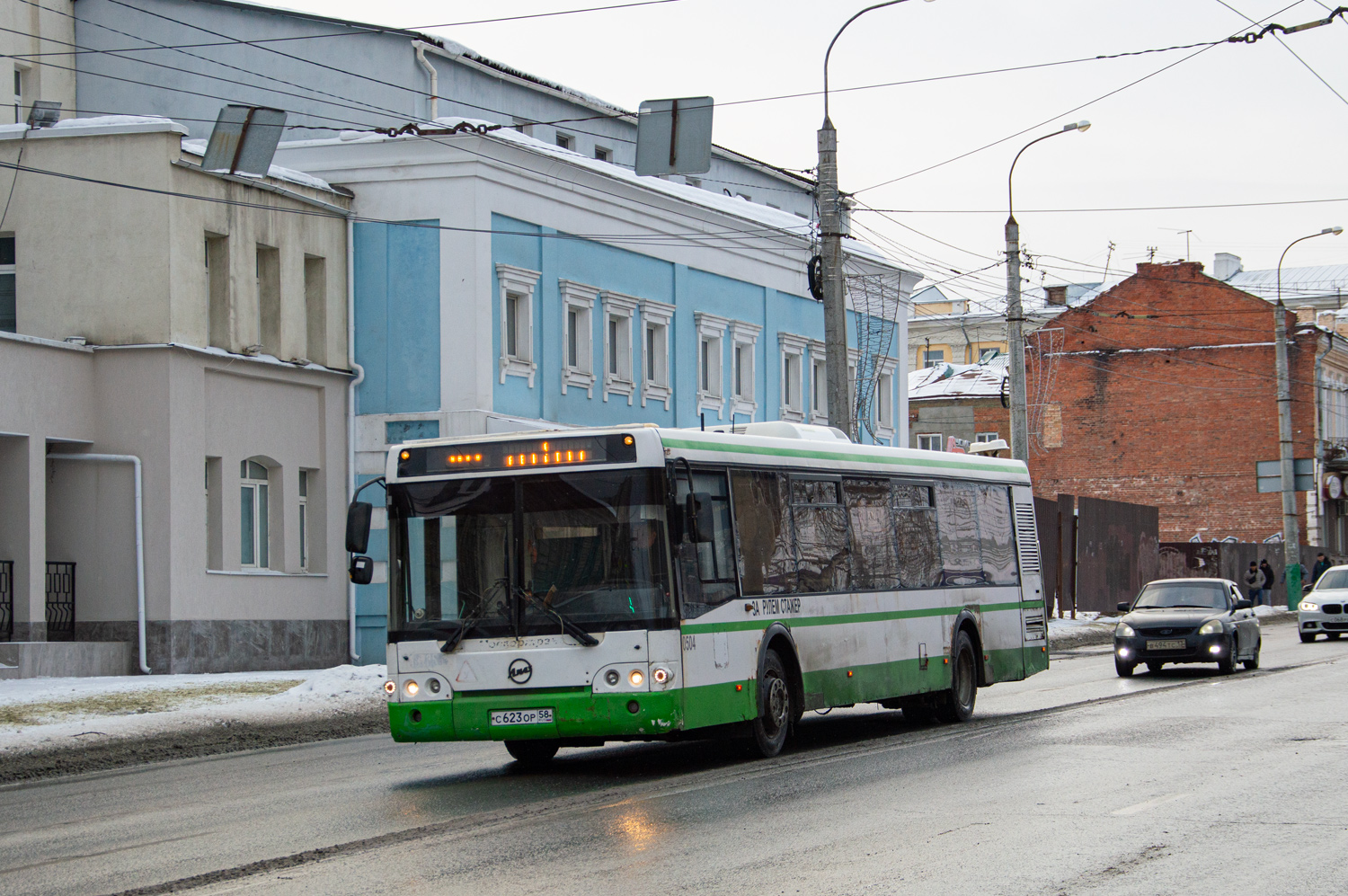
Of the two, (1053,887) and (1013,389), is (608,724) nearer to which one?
(1053,887)

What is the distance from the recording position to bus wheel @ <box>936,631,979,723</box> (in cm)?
1730

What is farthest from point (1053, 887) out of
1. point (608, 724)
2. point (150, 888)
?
point (608, 724)

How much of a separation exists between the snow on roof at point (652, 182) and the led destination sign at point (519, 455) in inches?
535

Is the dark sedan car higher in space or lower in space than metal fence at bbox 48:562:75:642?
lower

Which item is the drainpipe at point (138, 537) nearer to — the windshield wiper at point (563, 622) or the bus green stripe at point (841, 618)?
the bus green stripe at point (841, 618)

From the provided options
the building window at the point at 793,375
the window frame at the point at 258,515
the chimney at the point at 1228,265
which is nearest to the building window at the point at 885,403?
the building window at the point at 793,375

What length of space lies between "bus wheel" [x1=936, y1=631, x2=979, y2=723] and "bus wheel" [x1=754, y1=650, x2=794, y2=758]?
3520mm

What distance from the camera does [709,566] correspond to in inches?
518

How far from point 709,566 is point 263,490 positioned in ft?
51.5

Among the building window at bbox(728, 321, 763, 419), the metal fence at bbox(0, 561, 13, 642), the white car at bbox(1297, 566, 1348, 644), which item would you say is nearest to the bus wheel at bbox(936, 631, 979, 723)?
the metal fence at bbox(0, 561, 13, 642)

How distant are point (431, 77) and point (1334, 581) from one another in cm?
2030

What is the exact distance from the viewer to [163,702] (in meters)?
19.1

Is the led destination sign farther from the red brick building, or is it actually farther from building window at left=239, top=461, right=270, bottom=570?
the red brick building

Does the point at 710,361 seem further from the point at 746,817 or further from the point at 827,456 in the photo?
the point at 746,817
